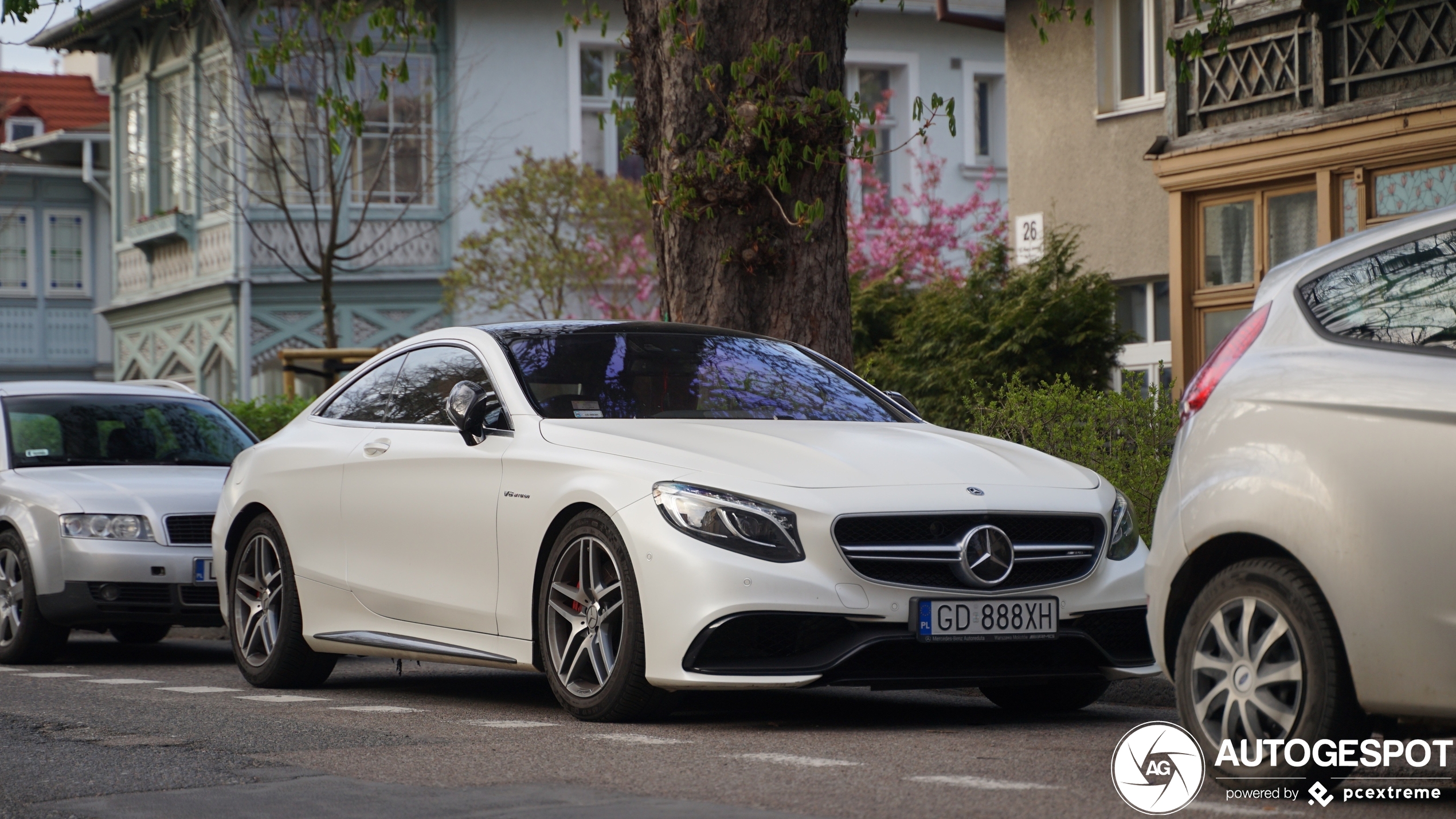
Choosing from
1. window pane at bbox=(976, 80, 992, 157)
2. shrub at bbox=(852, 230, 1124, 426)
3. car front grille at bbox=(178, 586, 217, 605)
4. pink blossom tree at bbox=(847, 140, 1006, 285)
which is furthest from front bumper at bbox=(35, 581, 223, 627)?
window pane at bbox=(976, 80, 992, 157)

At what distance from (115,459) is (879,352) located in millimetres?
9398

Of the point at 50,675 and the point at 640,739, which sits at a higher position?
the point at 640,739

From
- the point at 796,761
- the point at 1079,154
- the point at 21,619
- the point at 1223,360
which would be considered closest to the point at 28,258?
the point at 1079,154

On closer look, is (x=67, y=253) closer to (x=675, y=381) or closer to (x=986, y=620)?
(x=675, y=381)

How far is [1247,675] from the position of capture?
545cm

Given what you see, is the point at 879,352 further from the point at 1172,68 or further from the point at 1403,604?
the point at 1403,604

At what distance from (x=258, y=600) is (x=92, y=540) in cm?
230

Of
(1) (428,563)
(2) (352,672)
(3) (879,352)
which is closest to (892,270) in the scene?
(3) (879,352)

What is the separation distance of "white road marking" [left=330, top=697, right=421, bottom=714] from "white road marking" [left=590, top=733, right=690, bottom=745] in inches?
57.7

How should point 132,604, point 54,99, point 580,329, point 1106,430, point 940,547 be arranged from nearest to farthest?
point 940,547 < point 580,329 < point 132,604 < point 1106,430 < point 54,99

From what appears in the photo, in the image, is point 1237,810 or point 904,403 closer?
point 1237,810

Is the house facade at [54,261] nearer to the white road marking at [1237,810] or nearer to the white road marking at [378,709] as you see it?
the white road marking at [378,709]

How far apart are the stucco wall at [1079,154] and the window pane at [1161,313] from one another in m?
0.32

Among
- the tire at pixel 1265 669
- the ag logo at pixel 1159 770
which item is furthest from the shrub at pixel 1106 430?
the tire at pixel 1265 669
